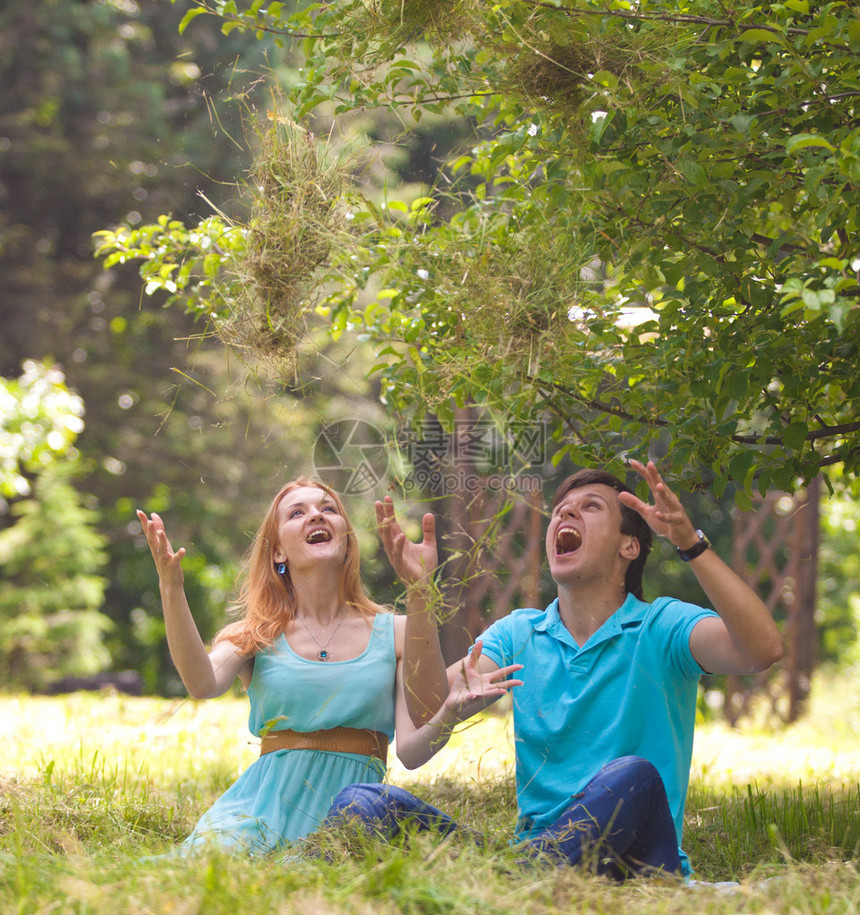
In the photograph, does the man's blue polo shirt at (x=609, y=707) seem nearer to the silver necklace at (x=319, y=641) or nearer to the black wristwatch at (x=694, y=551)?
the black wristwatch at (x=694, y=551)

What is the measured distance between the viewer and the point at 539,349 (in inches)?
97.8

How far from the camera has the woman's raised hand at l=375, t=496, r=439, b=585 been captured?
2.43 metres

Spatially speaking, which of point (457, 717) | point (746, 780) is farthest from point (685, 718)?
point (746, 780)

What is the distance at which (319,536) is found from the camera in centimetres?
289

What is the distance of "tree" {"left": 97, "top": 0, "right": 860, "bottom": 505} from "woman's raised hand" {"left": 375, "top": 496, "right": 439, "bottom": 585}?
1.42 ft

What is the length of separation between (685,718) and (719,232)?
4.40 ft

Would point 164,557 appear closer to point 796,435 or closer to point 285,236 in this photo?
point 285,236

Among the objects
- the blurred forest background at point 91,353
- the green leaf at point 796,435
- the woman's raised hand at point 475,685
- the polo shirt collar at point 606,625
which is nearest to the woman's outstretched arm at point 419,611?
the woman's raised hand at point 475,685

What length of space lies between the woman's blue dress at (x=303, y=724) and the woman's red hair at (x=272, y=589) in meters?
0.08

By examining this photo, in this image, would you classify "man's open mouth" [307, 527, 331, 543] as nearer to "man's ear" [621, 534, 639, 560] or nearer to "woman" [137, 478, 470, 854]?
"woman" [137, 478, 470, 854]

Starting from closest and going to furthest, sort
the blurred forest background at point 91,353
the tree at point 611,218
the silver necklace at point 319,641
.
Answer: the tree at point 611,218, the silver necklace at point 319,641, the blurred forest background at point 91,353

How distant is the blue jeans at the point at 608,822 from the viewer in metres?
2.20

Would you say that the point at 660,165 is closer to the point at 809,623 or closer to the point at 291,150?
the point at 291,150

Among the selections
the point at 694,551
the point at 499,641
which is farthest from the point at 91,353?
the point at 694,551
